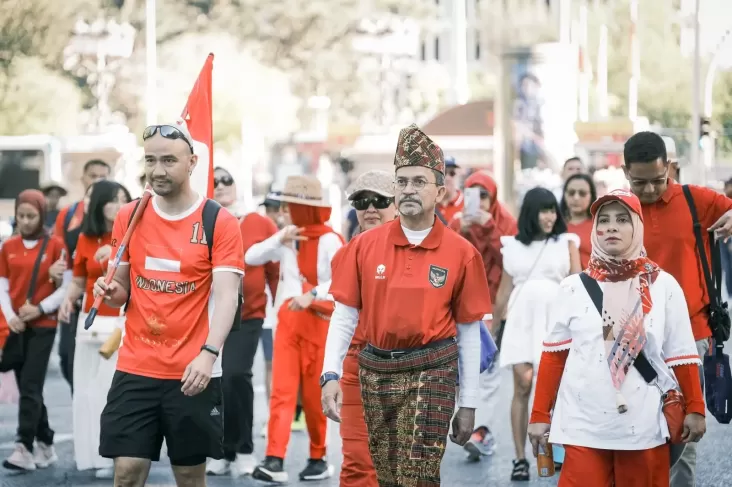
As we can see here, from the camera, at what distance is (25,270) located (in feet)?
32.9

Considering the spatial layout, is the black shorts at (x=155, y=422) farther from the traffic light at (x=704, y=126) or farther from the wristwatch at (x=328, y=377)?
the traffic light at (x=704, y=126)

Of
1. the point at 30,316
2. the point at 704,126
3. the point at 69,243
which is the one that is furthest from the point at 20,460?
the point at 704,126

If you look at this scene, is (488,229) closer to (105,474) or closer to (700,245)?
(105,474)

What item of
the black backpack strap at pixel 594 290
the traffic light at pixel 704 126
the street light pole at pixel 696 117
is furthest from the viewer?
the street light pole at pixel 696 117

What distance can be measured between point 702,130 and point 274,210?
18.8 m

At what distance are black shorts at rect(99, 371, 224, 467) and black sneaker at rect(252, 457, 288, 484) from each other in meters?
2.94

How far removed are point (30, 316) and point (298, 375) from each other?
1.95m

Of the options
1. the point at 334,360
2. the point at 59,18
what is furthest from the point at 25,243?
the point at 59,18

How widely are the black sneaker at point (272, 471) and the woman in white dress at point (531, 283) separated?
1.50 m

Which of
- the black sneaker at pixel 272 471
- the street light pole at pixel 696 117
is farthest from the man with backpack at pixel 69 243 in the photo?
the street light pole at pixel 696 117

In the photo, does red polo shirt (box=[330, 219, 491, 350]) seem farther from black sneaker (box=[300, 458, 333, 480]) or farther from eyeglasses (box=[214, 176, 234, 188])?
eyeglasses (box=[214, 176, 234, 188])

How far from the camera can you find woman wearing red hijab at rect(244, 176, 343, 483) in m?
9.17

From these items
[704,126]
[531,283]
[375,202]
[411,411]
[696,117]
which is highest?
[696,117]

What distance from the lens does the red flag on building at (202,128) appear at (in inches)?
282
